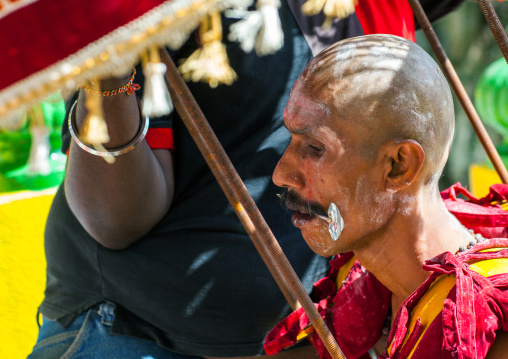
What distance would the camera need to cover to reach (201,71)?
0.89 metres

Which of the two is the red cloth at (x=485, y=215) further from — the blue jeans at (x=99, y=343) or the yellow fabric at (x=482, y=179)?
the yellow fabric at (x=482, y=179)

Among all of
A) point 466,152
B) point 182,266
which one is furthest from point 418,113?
point 466,152

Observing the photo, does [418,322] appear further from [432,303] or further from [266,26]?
[266,26]

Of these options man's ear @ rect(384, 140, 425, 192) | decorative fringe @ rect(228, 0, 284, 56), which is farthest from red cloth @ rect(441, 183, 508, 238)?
decorative fringe @ rect(228, 0, 284, 56)

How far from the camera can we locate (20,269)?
8.21ft

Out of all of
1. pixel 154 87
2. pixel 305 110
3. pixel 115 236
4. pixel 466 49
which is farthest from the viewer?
pixel 466 49

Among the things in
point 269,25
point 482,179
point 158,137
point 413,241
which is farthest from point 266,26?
point 482,179

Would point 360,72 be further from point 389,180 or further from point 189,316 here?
point 189,316

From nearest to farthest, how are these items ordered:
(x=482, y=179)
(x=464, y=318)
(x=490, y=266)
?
(x=464, y=318)
(x=490, y=266)
(x=482, y=179)

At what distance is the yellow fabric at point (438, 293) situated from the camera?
1232mm

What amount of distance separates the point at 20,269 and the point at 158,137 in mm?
1208

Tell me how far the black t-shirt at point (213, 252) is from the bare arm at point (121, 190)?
0.06 metres

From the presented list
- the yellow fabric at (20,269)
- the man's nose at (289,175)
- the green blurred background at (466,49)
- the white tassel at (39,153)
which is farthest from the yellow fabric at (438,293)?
the green blurred background at (466,49)

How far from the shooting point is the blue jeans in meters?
1.73
